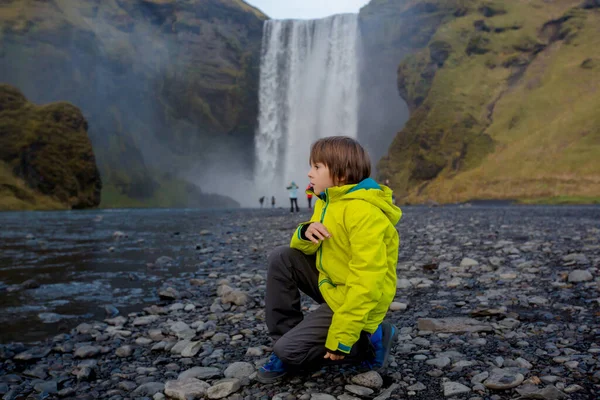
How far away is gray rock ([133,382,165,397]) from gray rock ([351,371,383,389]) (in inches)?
54.1

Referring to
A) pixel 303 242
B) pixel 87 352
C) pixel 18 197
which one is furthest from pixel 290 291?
pixel 18 197

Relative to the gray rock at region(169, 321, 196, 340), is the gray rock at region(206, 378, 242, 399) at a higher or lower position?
higher

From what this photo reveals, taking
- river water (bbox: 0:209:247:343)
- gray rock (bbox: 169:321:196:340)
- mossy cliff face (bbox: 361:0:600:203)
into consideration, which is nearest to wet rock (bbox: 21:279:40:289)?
river water (bbox: 0:209:247:343)

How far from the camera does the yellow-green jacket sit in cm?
278

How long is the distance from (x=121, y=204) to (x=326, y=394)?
80.5m

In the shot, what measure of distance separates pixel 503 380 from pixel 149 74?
95643 millimetres

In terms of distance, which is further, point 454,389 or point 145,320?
point 145,320

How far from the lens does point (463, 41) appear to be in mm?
70188

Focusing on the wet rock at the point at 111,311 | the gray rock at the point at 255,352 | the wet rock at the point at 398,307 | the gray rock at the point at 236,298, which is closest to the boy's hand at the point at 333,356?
the gray rock at the point at 255,352

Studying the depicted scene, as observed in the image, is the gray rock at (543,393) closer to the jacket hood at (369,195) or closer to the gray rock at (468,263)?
the jacket hood at (369,195)

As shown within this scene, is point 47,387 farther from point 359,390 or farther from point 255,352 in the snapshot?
point 359,390

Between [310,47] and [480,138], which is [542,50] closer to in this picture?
[480,138]

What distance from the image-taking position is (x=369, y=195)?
288cm

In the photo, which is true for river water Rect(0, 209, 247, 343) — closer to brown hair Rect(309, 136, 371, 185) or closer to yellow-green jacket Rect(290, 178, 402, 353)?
yellow-green jacket Rect(290, 178, 402, 353)
